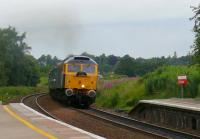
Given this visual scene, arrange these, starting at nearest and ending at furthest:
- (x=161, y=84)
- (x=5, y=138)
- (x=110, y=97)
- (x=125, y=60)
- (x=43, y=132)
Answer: (x=5, y=138), (x=43, y=132), (x=161, y=84), (x=110, y=97), (x=125, y=60)

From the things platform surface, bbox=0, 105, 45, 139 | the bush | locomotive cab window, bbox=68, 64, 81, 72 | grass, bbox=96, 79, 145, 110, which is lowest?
platform surface, bbox=0, 105, 45, 139

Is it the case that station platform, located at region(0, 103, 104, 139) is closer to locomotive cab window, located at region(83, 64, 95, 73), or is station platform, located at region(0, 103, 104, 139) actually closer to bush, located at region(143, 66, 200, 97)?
bush, located at region(143, 66, 200, 97)

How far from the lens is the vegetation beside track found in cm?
3078

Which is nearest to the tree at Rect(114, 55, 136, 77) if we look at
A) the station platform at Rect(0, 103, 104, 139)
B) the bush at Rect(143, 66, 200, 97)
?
the bush at Rect(143, 66, 200, 97)

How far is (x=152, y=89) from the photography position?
3375 centimetres

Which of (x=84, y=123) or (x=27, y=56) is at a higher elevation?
(x=27, y=56)

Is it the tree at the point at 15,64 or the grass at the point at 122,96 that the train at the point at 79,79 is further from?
the tree at the point at 15,64


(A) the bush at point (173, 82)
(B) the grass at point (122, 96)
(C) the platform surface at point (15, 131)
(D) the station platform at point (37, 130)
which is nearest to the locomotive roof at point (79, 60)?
(B) the grass at point (122, 96)

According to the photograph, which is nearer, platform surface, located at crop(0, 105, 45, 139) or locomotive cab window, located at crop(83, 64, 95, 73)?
platform surface, located at crop(0, 105, 45, 139)

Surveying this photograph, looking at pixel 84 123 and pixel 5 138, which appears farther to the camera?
pixel 84 123

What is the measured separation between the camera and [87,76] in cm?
Answer: 3319

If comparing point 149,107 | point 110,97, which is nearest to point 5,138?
point 149,107

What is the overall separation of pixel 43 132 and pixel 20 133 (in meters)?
0.64

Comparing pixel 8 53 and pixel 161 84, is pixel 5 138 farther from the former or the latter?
pixel 8 53
